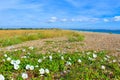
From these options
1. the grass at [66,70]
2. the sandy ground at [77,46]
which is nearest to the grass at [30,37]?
the sandy ground at [77,46]

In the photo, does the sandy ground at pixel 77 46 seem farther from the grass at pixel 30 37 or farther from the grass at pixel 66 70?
the grass at pixel 66 70

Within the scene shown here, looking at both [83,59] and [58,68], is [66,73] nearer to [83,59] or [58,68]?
[58,68]

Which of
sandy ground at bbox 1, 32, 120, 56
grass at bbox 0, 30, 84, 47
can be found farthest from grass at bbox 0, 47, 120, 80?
grass at bbox 0, 30, 84, 47

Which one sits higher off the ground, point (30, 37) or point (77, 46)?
point (77, 46)

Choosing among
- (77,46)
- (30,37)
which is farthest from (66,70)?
(30,37)

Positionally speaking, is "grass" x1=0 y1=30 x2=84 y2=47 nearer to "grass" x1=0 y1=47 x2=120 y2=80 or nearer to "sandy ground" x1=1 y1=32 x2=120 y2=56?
"sandy ground" x1=1 y1=32 x2=120 y2=56

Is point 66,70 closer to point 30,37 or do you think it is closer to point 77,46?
point 77,46

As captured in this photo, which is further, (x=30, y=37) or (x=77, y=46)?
(x=30, y=37)

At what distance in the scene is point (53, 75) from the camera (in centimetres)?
660

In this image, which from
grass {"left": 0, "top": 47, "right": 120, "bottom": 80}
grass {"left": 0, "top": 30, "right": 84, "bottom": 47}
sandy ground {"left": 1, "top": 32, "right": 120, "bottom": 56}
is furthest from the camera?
grass {"left": 0, "top": 30, "right": 84, "bottom": 47}

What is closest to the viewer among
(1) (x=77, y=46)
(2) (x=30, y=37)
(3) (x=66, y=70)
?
(3) (x=66, y=70)

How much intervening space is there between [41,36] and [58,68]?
15.0m

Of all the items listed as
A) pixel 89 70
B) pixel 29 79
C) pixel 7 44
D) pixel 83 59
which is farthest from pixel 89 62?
pixel 7 44

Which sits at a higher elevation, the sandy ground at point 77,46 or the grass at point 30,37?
the sandy ground at point 77,46
